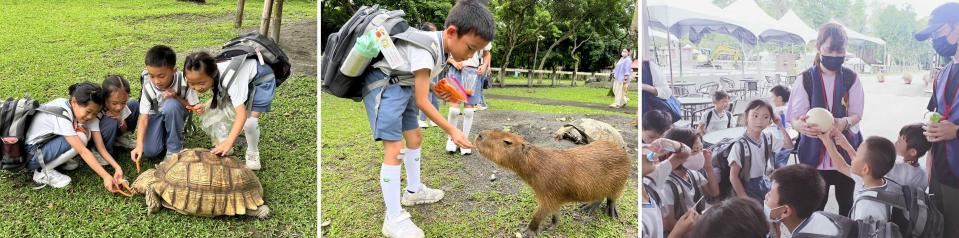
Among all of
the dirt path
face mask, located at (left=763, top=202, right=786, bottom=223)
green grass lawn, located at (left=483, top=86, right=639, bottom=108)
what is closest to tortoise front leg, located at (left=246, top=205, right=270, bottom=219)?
face mask, located at (left=763, top=202, right=786, bottom=223)

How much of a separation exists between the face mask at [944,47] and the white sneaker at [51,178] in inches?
153

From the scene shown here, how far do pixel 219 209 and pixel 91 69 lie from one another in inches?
70.2

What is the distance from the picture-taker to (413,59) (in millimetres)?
2170

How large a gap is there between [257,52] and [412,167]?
1.11 meters

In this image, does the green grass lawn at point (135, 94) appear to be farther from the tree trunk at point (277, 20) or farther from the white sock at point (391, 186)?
the white sock at point (391, 186)

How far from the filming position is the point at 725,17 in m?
2.32

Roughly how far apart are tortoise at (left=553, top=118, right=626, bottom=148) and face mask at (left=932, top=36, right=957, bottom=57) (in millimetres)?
2268

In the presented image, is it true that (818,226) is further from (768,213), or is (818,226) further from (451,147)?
(451,147)

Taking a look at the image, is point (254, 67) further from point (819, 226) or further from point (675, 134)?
point (819, 226)

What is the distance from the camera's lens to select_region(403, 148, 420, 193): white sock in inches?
109

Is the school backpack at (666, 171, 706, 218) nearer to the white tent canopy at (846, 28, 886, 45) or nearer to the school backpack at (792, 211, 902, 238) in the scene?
the school backpack at (792, 211, 902, 238)

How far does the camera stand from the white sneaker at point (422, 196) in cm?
292

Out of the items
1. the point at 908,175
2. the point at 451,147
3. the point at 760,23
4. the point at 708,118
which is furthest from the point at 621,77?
the point at 908,175

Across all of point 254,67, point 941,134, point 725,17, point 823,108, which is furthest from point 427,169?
point 941,134
